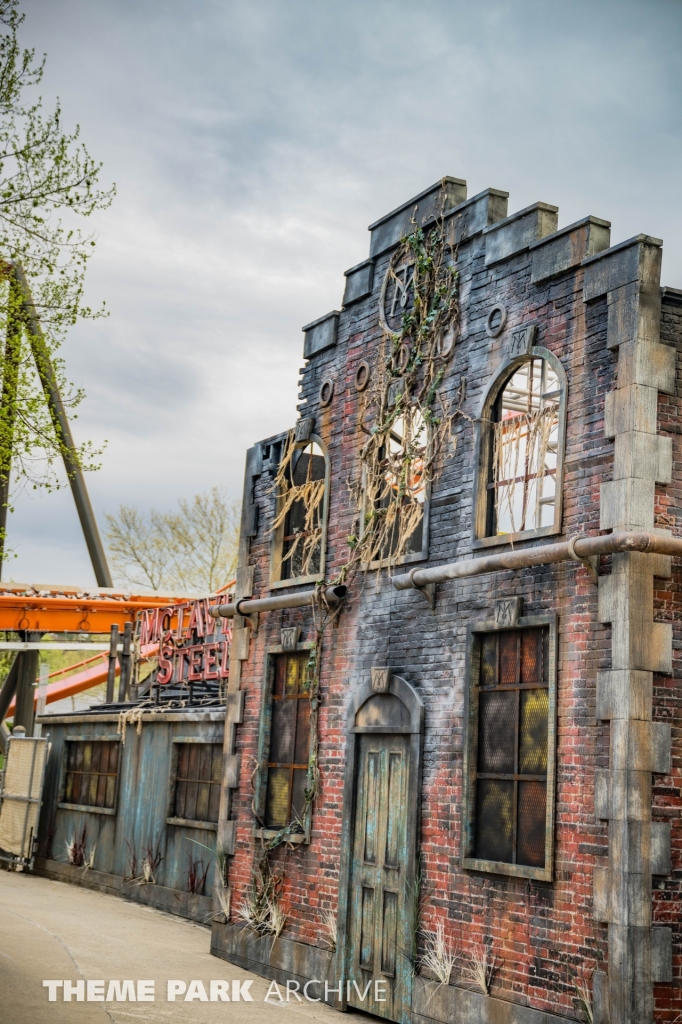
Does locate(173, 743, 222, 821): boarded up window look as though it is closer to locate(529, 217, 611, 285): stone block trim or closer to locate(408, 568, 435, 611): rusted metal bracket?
locate(408, 568, 435, 611): rusted metal bracket

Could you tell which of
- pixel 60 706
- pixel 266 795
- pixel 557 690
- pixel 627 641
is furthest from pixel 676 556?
pixel 60 706

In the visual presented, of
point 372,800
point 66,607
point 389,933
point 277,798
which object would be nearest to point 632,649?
point 372,800

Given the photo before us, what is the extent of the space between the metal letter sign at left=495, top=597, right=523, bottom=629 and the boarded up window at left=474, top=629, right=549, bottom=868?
5.3 inches

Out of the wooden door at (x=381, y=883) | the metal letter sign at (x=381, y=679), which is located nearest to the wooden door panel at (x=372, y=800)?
the wooden door at (x=381, y=883)

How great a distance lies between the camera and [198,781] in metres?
16.1

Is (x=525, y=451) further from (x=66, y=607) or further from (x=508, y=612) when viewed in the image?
(x=66, y=607)

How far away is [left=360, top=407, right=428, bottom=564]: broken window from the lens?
35.9 feet

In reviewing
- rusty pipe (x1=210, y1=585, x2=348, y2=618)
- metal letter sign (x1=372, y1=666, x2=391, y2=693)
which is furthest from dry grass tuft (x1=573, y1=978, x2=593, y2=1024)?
rusty pipe (x1=210, y1=585, x2=348, y2=618)

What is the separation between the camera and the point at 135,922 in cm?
1502

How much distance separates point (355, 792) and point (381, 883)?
3.16 ft

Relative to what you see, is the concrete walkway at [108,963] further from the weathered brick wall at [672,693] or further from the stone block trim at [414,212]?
the stone block trim at [414,212]

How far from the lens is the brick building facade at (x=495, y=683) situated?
8.04 m

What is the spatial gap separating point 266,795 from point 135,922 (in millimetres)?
3687

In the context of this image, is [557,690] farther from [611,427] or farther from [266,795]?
[266,795]
